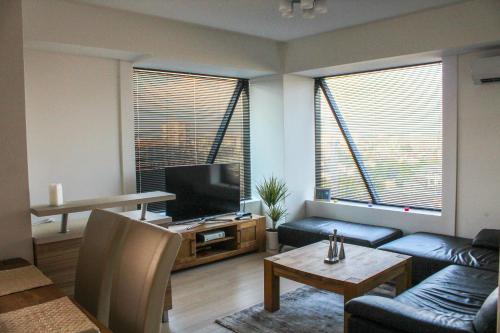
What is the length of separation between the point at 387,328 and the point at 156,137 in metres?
3.36

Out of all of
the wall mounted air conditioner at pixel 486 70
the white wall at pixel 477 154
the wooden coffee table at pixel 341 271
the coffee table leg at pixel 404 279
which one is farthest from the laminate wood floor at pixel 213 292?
the wall mounted air conditioner at pixel 486 70

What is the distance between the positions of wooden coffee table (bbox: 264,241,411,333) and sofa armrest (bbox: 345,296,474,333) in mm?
490

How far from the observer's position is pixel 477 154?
413 cm

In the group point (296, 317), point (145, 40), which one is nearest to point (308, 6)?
point (145, 40)

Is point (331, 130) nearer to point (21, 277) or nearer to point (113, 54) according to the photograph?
point (113, 54)

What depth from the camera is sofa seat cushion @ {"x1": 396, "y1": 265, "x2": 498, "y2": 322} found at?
2.60 metres

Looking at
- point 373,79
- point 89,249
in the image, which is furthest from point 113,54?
point 373,79

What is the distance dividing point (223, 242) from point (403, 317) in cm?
302

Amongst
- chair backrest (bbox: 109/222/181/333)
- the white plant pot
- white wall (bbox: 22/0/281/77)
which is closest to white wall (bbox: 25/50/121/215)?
white wall (bbox: 22/0/281/77)

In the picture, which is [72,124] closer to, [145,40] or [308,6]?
[145,40]

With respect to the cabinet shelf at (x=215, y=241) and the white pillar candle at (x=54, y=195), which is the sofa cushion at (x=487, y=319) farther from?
the cabinet shelf at (x=215, y=241)

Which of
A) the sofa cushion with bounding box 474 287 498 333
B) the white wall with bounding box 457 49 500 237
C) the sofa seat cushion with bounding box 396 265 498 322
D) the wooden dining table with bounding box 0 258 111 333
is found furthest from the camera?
the white wall with bounding box 457 49 500 237

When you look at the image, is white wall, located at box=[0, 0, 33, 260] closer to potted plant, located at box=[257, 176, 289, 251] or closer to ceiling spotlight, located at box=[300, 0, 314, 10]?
ceiling spotlight, located at box=[300, 0, 314, 10]

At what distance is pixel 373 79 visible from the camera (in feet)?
16.7
